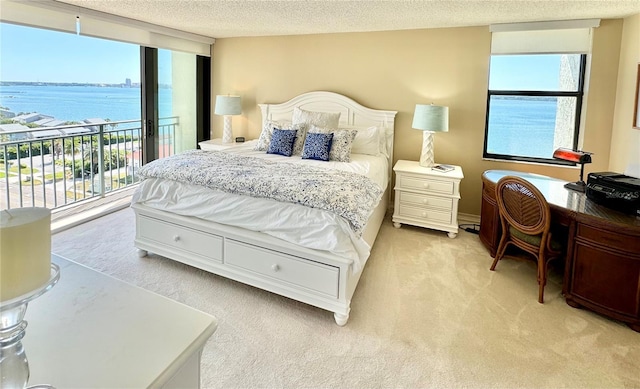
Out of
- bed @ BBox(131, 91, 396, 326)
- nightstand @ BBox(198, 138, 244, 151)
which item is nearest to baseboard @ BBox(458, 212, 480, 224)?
bed @ BBox(131, 91, 396, 326)

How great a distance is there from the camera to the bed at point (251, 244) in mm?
2428

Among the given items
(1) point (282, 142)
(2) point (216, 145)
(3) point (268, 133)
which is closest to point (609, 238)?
(1) point (282, 142)

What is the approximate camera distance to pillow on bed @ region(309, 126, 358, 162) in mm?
3863

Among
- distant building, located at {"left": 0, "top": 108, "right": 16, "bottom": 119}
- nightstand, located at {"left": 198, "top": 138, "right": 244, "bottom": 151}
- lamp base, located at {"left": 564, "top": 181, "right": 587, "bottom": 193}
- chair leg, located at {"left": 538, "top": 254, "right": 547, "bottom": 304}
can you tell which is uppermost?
distant building, located at {"left": 0, "top": 108, "right": 16, "bottom": 119}

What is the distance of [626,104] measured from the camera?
135 inches

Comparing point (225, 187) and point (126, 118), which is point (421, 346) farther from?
point (126, 118)

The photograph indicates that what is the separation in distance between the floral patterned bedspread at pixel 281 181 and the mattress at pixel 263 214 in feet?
0.16

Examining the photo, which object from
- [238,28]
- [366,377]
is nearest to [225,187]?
[366,377]

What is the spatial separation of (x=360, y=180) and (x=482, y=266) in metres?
1.33

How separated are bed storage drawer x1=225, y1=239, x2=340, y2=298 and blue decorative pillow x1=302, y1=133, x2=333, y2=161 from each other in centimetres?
143

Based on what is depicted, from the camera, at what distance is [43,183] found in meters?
4.25

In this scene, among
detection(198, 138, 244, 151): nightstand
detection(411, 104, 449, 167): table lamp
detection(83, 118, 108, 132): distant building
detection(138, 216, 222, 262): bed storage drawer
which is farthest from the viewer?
detection(198, 138, 244, 151): nightstand

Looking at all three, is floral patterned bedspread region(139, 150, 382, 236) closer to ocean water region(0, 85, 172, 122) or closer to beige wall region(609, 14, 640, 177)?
ocean water region(0, 85, 172, 122)

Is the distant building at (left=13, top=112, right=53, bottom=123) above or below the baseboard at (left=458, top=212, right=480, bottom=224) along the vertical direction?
above
